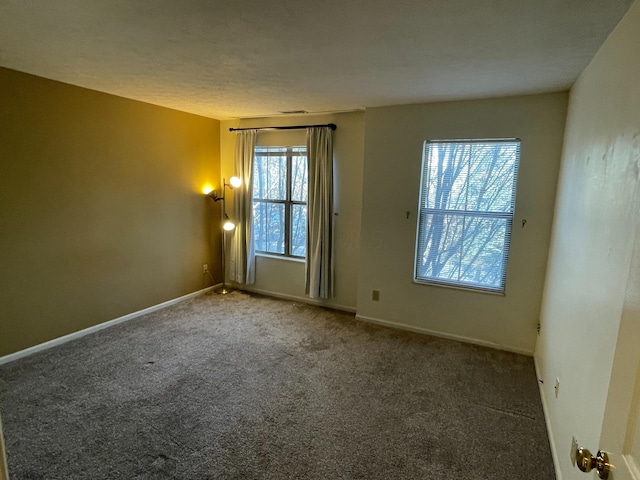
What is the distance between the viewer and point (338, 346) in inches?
132

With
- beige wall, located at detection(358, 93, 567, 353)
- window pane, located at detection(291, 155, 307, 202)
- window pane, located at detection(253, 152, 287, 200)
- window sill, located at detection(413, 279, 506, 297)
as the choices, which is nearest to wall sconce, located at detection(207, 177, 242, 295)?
window pane, located at detection(253, 152, 287, 200)

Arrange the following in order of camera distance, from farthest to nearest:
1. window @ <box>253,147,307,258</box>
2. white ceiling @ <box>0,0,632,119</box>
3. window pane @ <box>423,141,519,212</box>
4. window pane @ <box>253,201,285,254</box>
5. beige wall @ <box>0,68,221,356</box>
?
window pane @ <box>253,201,285,254</box>
window @ <box>253,147,307,258</box>
window pane @ <box>423,141,519,212</box>
beige wall @ <box>0,68,221,356</box>
white ceiling @ <box>0,0,632,119</box>

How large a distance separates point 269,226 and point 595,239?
12.2 feet

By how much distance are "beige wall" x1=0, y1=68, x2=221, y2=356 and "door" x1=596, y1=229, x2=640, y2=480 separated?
380 centimetres

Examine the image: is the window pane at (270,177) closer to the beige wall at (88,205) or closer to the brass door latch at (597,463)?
the beige wall at (88,205)

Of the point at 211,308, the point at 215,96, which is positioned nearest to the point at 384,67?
the point at 215,96

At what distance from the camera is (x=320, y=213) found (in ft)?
13.7

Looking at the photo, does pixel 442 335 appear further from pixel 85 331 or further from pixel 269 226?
pixel 85 331

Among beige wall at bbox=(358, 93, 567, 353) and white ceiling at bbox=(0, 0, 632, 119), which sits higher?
white ceiling at bbox=(0, 0, 632, 119)

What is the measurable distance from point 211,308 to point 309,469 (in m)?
2.74

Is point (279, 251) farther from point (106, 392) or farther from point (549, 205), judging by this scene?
point (549, 205)

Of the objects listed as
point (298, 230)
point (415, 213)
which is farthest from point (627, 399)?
point (298, 230)

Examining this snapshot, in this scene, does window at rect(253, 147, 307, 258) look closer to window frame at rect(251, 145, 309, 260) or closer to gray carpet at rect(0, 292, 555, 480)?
window frame at rect(251, 145, 309, 260)

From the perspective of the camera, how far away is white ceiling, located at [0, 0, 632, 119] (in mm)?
1603
